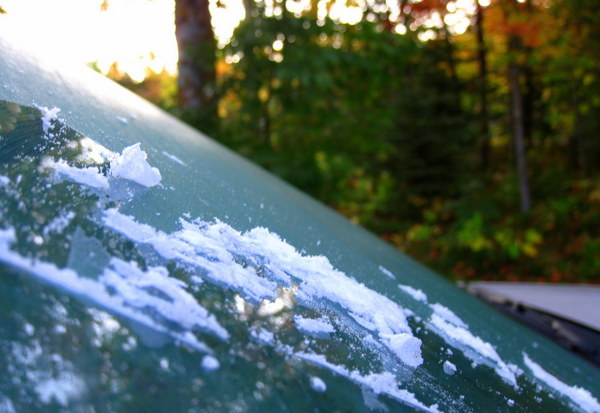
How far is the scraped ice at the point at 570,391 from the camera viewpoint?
46.8 inches

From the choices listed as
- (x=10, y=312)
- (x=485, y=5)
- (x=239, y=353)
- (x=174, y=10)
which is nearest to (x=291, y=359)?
(x=239, y=353)

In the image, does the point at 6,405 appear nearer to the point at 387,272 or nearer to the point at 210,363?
the point at 210,363

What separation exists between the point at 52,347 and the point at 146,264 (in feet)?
0.63

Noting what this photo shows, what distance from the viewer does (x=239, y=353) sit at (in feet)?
2.26

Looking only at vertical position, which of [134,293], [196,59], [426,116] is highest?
[134,293]

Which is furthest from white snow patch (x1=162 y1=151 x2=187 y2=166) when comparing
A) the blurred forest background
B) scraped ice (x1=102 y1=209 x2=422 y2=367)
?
the blurred forest background

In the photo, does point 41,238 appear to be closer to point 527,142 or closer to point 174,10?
point 174,10

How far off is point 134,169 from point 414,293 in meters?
0.83

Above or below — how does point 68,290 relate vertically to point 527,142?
above

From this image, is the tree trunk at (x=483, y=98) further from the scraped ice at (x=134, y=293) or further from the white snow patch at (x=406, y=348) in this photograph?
the scraped ice at (x=134, y=293)

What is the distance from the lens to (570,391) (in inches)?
49.2

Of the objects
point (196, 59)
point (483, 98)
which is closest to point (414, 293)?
point (196, 59)

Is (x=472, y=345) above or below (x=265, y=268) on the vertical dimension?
below

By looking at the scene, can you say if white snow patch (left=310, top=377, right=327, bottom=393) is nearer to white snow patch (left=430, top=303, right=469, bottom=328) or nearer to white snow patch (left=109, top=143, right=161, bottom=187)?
white snow patch (left=109, top=143, right=161, bottom=187)
